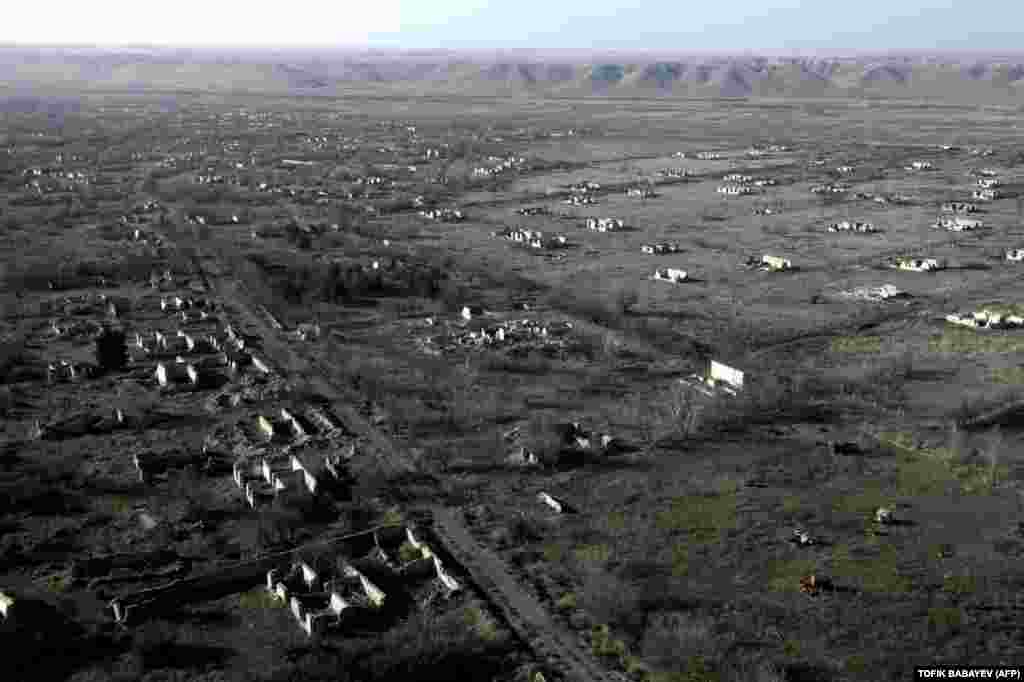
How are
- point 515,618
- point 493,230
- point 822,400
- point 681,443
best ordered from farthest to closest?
point 493,230
point 822,400
point 681,443
point 515,618

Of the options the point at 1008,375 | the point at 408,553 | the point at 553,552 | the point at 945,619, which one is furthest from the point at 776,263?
the point at 408,553

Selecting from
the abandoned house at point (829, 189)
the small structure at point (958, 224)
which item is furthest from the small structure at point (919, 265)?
the abandoned house at point (829, 189)

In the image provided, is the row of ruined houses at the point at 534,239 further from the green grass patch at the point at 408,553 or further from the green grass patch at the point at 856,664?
the green grass patch at the point at 856,664

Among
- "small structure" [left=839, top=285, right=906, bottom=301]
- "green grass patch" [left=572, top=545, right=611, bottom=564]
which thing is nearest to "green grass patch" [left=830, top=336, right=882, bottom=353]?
"small structure" [left=839, top=285, right=906, bottom=301]

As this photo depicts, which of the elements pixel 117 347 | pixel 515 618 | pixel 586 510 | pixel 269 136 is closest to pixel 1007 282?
pixel 586 510

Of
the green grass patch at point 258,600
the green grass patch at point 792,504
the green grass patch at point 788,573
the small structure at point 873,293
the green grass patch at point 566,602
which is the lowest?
the green grass patch at point 258,600

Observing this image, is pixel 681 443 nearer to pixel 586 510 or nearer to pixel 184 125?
pixel 586 510
